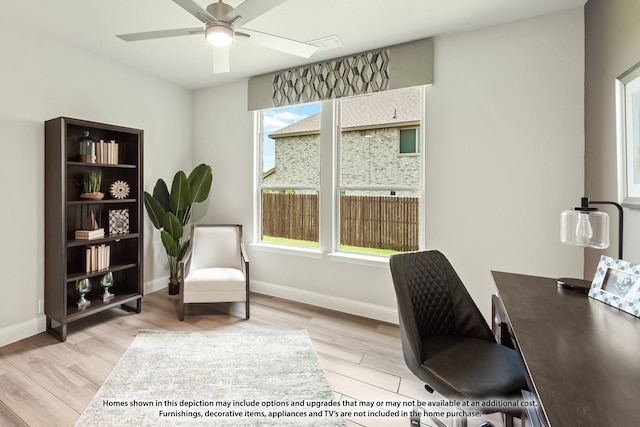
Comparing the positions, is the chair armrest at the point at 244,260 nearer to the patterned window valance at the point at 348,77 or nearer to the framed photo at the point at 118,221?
the framed photo at the point at 118,221

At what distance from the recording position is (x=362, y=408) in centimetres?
179

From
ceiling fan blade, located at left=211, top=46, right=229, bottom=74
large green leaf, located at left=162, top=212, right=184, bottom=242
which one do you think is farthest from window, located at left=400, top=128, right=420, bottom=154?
large green leaf, located at left=162, top=212, right=184, bottom=242

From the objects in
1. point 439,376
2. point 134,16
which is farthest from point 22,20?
point 439,376

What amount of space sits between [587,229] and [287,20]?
2.48 metres

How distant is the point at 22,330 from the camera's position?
2576 mm

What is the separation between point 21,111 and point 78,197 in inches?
32.8

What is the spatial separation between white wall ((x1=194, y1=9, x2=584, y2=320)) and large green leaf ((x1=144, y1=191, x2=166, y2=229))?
2.40m

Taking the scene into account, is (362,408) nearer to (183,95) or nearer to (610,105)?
(610,105)

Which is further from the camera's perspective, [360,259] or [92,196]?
[360,259]

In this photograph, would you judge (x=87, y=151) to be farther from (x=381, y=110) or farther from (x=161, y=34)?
(x=381, y=110)

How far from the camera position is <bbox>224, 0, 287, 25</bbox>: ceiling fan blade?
5.37ft

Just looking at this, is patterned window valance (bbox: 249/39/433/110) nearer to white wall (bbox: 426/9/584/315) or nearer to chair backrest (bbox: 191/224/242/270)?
white wall (bbox: 426/9/584/315)

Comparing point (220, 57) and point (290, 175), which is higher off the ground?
point (220, 57)

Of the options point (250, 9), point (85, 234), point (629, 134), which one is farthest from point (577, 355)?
point (85, 234)
